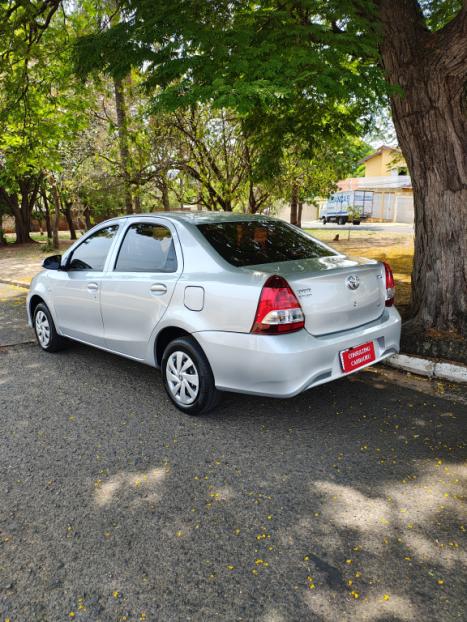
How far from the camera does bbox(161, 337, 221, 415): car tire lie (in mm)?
3834

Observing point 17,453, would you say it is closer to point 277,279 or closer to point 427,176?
point 277,279

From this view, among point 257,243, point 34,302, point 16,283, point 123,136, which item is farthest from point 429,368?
point 16,283

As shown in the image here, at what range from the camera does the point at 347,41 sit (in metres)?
4.81

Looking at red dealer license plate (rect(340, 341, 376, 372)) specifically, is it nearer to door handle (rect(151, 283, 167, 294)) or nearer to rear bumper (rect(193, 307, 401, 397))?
rear bumper (rect(193, 307, 401, 397))

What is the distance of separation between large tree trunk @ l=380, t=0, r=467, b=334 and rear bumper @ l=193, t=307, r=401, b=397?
2.10 metres

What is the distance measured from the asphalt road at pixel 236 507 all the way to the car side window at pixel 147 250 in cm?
122

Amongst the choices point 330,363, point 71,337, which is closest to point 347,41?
point 330,363

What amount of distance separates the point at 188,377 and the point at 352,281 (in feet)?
5.05

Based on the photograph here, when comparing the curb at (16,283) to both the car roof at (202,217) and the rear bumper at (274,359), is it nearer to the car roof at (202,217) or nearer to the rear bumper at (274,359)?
the car roof at (202,217)

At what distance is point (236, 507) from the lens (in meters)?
2.82

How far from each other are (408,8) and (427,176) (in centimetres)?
189

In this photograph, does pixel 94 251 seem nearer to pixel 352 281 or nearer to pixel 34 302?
pixel 34 302

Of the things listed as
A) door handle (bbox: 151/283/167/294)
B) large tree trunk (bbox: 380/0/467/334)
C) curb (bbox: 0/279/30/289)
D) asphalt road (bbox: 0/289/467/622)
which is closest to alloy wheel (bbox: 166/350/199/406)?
asphalt road (bbox: 0/289/467/622)

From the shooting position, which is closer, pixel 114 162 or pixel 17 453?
pixel 17 453
